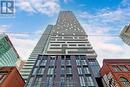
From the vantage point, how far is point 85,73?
59094 mm

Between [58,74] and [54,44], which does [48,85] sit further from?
[54,44]

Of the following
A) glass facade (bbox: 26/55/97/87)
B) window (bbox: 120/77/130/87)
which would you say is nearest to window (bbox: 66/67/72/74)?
glass facade (bbox: 26/55/97/87)

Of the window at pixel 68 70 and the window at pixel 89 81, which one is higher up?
the window at pixel 68 70

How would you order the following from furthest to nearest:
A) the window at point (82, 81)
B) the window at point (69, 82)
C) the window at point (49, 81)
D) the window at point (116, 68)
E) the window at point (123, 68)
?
the window at point (123, 68), the window at point (116, 68), the window at point (82, 81), the window at point (49, 81), the window at point (69, 82)

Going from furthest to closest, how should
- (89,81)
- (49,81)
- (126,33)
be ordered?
(126,33), (89,81), (49,81)

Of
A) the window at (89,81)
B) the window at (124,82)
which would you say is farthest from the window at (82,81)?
the window at (124,82)

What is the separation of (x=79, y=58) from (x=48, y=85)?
2107 centimetres

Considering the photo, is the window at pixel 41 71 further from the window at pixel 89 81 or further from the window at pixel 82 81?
the window at pixel 89 81

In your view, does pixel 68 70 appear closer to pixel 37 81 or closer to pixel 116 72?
pixel 37 81

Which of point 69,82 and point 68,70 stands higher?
point 68,70

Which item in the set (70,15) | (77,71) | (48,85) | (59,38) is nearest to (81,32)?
(59,38)

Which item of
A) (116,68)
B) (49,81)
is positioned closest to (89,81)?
(116,68)

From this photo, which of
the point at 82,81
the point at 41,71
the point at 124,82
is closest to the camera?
the point at 124,82

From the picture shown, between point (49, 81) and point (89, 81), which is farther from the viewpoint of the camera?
point (89, 81)
